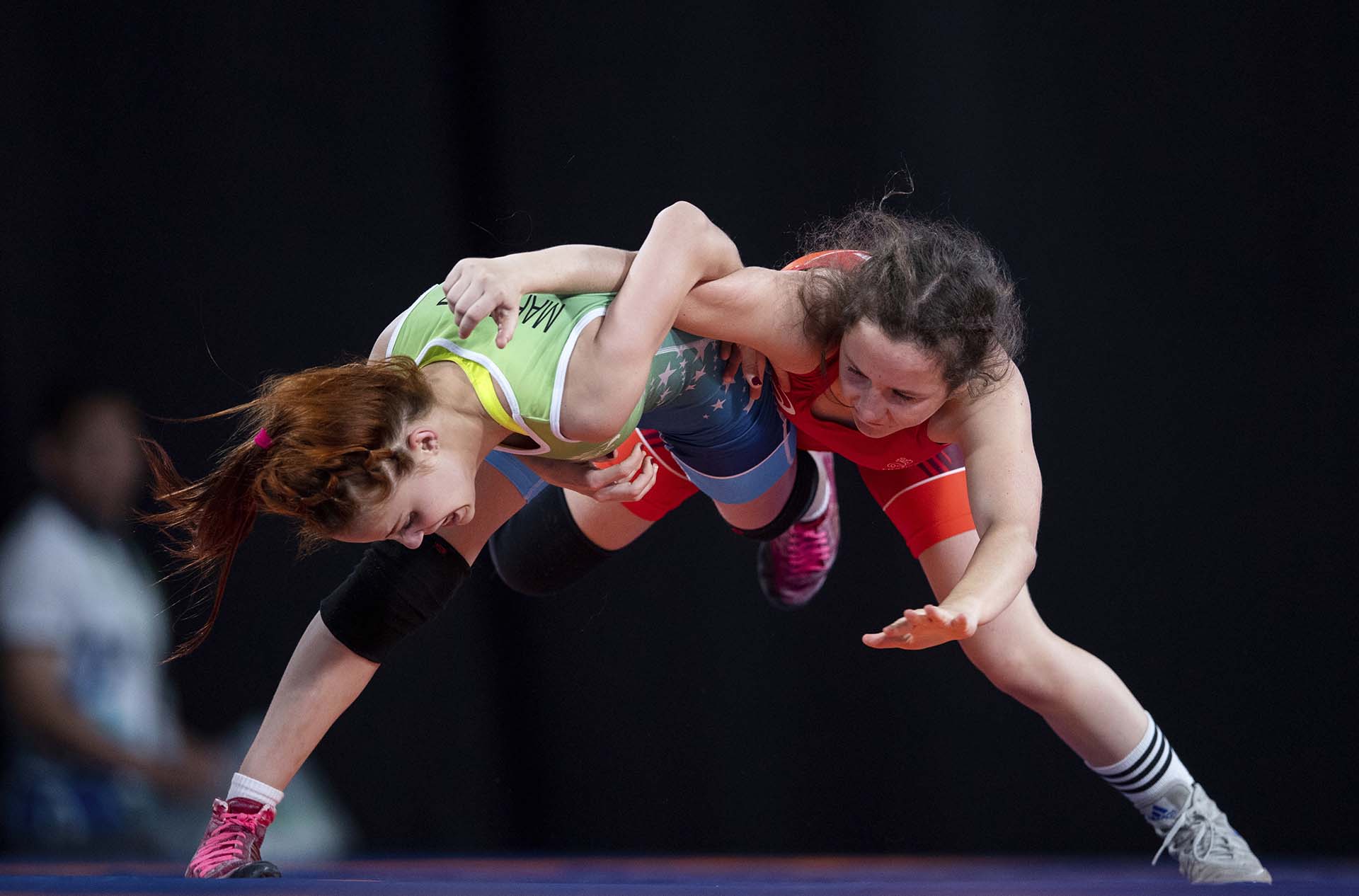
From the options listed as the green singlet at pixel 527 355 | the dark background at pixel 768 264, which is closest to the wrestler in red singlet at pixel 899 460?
the green singlet at pixel 527 355

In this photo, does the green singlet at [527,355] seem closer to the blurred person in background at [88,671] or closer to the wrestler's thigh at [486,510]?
the wrestler's thigh at [486,510]

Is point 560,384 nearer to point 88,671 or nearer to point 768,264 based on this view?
point 768,264

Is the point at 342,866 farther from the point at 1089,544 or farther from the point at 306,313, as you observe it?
the point at 1089,544

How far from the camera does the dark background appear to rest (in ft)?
6.31

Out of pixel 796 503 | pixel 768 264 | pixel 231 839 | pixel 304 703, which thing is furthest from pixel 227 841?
pixel 768 264

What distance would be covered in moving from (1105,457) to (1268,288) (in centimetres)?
35

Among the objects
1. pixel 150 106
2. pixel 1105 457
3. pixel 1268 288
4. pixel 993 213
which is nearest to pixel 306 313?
pixel 150 106

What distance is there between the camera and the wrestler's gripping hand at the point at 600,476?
4.03 ft

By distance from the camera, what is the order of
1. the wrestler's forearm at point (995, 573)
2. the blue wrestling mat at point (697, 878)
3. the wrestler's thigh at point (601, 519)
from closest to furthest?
the blue wrestling mat at point (697, 878), the wrestler's forearm at point (995, 573), the wrestler's thigh at point (601, 519)

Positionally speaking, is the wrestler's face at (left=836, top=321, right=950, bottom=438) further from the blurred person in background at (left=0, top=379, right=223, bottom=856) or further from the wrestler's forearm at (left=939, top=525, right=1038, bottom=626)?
the blurred person in background at (left=0, top=379, right=223, bottom=856)

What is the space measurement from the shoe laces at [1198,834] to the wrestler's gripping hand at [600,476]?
0.66m

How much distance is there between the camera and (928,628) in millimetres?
899

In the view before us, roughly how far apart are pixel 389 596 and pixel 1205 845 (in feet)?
2.89

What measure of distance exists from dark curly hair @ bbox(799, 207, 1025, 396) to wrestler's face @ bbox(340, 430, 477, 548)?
15.1 inches
